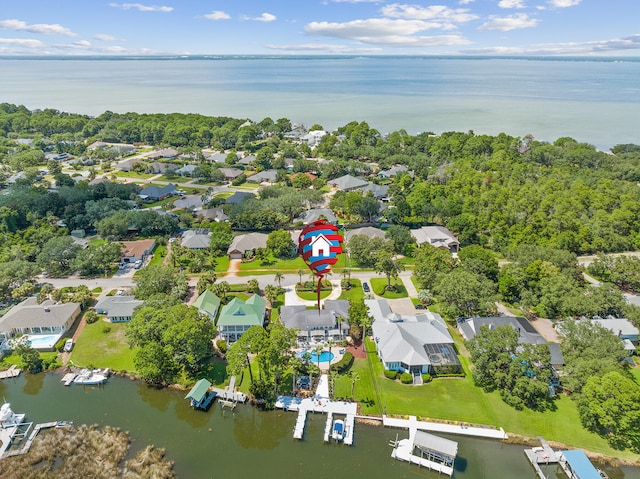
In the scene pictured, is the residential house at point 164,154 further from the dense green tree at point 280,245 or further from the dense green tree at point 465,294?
the dense green tree at point 465,294

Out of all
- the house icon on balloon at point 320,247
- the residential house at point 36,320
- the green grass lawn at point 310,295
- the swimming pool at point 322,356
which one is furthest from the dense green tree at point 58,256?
the house icon on balloon at point 320,247

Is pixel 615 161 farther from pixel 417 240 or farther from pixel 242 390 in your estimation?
pixel 242 390

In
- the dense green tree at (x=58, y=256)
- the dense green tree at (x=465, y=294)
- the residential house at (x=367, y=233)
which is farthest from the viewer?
the residential house at (x=367, y=233)

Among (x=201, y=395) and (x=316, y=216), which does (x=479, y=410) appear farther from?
(x=316, y=216)

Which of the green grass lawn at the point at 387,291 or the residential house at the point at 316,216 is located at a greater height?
the residential house at the point at 316,216

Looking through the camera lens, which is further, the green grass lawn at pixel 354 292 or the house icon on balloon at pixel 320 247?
the green grass lawn at pixel 354 292

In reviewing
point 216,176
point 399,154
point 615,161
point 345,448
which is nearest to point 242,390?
point 345,448

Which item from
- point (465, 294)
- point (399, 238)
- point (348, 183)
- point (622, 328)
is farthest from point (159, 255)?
point (622, 328)

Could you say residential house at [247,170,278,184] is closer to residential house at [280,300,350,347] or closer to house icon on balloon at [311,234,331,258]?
residential house at [280,300,350,347]
